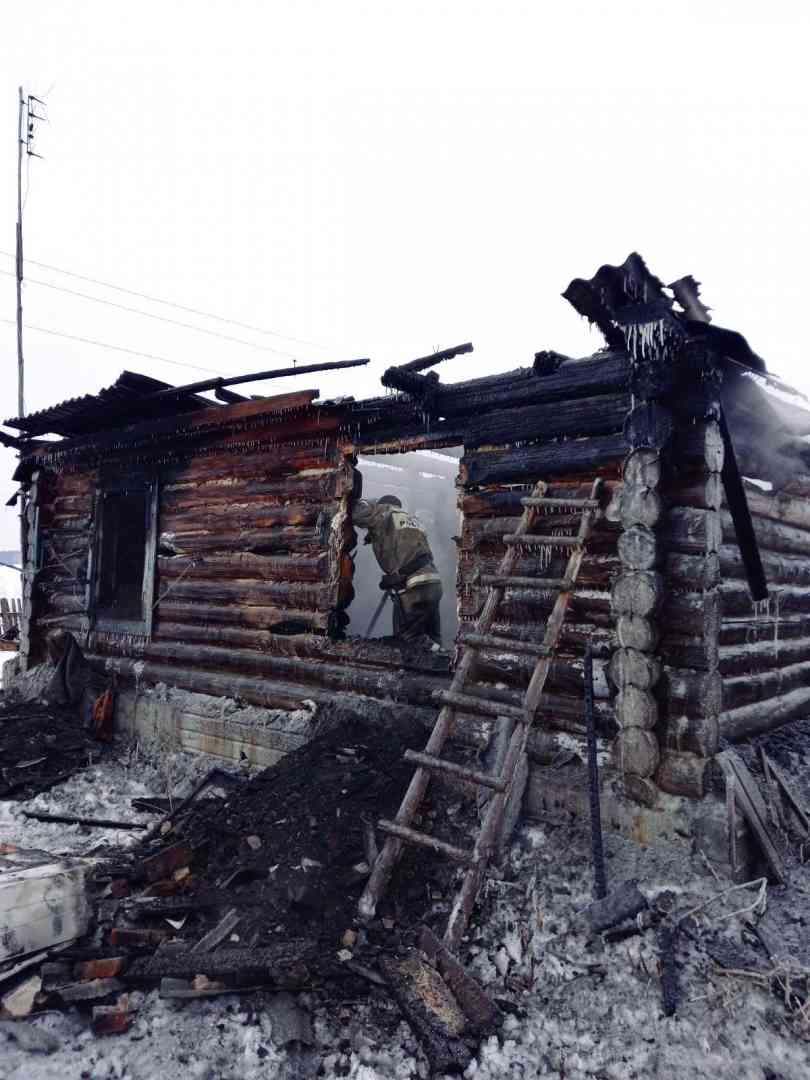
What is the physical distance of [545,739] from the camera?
5.23 meters

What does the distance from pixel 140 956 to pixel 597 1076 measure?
101 inches

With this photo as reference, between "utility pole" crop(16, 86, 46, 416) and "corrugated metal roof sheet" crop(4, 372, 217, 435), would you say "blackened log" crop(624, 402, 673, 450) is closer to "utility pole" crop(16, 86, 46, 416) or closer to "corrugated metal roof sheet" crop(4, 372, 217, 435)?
"corrugated metal roof sheet" crop(4, 372, 217, 435)

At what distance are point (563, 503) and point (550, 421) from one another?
0.82 meters

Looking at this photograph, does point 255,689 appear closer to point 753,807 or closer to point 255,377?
point 255,377

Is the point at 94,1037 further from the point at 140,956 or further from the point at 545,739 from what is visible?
the point at 545,739

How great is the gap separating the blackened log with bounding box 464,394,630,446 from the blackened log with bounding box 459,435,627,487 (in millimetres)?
92

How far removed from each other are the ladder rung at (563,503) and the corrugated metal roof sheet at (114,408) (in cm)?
473

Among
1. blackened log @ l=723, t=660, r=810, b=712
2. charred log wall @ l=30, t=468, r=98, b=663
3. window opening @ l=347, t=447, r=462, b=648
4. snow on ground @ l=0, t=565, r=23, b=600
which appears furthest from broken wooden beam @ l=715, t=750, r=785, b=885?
snow on ground @ l=0, t=565, r=23, b=600

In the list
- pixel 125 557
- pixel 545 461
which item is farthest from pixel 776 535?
pixel 125 557

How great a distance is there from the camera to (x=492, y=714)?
4.83 metres

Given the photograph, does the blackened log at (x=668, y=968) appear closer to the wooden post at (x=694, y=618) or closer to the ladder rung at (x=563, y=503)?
the wooden post at (x=694, y=618)

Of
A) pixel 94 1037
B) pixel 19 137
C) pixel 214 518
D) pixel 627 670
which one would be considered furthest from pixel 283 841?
pixel 19 137

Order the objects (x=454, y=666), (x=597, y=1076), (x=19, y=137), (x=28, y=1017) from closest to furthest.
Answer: (x=597, y=1076)
(x=28, y=1017)
(x=454, y=666)
(x=19, y=137)

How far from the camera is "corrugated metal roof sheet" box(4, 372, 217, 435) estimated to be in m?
8.04
